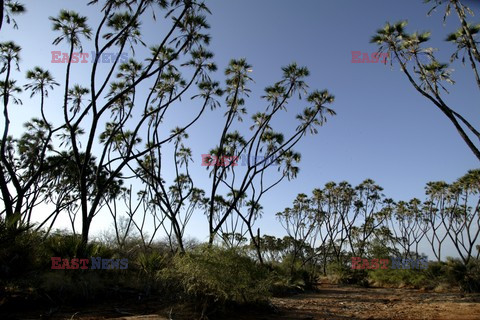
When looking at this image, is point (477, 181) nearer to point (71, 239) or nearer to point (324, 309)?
point (324, 309)

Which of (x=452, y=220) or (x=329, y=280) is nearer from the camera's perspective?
(x=329, y=280)

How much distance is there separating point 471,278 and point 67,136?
91.1 ft

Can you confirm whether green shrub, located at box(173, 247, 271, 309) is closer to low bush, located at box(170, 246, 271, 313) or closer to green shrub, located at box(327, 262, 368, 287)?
low bush, located at box(170, 246, 271, 313)

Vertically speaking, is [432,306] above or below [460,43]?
below

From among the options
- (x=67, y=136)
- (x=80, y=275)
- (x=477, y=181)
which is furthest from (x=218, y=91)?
(x=477, y=181)

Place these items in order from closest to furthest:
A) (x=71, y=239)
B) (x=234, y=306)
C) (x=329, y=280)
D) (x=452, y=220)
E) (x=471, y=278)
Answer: (x=234, y=306), (x=71, y=239), (x=471, y=278), (x=329, y=280), (x=452, y=220)

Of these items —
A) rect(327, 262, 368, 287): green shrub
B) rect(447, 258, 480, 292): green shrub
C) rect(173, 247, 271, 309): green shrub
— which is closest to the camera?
rect(173, 247, 271, 309): green shrub

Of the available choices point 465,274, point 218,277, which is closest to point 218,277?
point 218,277

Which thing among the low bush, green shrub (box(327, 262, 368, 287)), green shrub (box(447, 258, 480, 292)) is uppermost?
the low bush

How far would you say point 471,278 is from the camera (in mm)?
15734

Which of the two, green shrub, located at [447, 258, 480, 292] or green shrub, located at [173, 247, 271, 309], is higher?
green shrub, located at [173, 247, 271, 309]

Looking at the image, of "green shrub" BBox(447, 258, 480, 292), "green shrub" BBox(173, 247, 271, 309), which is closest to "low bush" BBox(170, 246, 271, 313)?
"green shrub" BBox(173, 247, 271, 309)

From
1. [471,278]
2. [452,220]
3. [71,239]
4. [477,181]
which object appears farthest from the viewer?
[452,220]

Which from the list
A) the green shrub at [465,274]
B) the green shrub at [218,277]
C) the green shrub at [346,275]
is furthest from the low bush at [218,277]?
the green shrub at [346,275]
